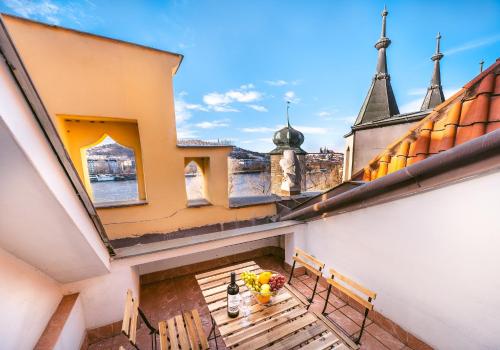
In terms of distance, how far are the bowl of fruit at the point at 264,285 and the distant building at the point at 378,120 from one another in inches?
175

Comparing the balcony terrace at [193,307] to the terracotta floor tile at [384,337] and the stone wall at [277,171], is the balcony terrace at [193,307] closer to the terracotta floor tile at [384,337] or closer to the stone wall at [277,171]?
the terracotta floor tile at [384,337]

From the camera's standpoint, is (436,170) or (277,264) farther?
(277,264)

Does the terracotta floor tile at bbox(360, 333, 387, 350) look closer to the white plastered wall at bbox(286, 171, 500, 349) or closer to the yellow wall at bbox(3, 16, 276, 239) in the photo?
the white plastered wall at bbox(286, 171, 500, 349)

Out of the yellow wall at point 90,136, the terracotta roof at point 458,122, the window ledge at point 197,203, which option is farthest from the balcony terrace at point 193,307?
the terracotta roof at point 458,122

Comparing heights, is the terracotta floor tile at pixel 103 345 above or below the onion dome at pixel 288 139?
below

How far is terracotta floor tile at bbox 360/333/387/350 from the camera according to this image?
9.58 ft

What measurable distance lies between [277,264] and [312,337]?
126 inches

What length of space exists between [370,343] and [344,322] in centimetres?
45

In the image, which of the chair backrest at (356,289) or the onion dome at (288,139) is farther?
the onion dome at (288,139)

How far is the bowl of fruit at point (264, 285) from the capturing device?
8.13ft

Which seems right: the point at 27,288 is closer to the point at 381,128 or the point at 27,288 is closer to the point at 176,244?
the point at 176,244

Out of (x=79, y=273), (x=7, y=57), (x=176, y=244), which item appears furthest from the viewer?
(x=176, y=244)

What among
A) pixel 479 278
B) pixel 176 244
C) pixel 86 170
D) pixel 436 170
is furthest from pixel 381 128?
pixel 86 170

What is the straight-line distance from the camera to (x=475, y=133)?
88.3 inches
